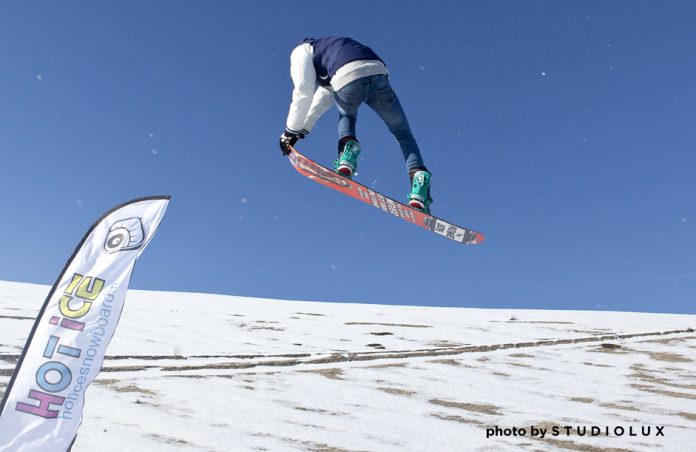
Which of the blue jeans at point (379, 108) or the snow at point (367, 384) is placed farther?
the blue jeans at point (379, 108)

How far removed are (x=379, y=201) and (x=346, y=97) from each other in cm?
150

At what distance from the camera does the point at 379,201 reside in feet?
23.2

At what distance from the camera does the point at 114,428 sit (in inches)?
126

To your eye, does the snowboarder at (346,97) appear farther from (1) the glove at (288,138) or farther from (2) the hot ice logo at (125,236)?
(2) the hot ice logo at (125,236)

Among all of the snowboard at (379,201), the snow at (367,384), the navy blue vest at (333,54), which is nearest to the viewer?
the snow at (367,384)

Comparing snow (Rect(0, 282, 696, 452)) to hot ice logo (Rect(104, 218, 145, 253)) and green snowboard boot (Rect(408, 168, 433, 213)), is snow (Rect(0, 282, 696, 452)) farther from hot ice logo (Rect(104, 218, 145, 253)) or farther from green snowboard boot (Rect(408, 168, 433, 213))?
green snowboard boot (Rect(408, 168, 433, 213))

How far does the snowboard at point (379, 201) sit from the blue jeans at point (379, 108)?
555 millimetres

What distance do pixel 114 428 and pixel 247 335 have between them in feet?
12.5

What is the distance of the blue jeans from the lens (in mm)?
5953

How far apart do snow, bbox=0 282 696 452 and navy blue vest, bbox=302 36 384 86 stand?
2794 millimetres

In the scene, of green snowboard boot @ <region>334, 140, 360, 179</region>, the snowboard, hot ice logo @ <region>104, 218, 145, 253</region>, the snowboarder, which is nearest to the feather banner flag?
hot ice logo @ <region>104, 218, 145, 253</region>

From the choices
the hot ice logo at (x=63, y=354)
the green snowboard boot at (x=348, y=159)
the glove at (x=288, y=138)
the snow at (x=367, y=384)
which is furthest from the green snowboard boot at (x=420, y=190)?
the hot ice logo at (x=63, y=354)

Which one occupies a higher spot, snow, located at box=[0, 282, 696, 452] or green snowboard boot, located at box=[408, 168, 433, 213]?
green snowboard boot, located at box=[408, 168, 433, 213]

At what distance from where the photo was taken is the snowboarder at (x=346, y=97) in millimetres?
5887
